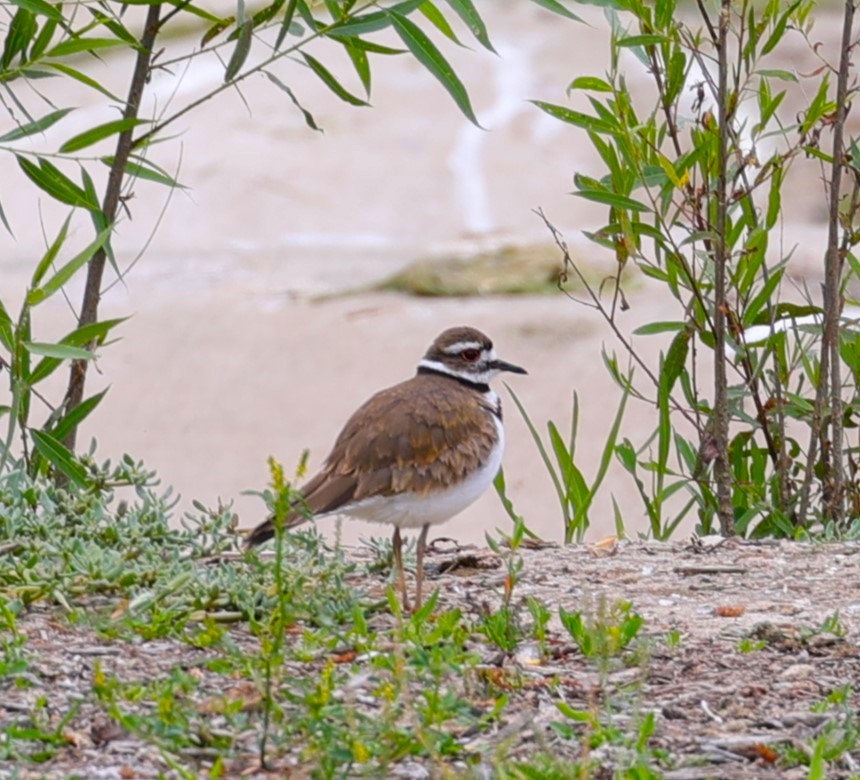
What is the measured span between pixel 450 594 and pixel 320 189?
13318mm

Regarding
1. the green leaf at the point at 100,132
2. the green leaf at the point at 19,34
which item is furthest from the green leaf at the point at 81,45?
the green leaf at the point at 100,132

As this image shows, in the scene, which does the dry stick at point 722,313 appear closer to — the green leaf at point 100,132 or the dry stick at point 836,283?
the dry stick at point 836,283

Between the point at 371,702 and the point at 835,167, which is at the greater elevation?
the point at 835,167

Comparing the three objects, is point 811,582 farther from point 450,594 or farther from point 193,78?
point 193,78

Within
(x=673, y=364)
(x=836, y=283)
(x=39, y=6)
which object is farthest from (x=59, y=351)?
(x=836, y=283)

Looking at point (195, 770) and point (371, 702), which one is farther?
point (371, 702)

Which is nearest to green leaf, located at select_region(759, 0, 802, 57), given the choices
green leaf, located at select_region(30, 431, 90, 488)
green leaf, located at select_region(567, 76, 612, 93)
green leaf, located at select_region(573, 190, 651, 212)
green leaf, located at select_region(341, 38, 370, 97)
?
green leaf, located at select_region(567, 76, 612, 93)

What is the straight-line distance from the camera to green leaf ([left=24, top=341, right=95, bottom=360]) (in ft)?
14.2

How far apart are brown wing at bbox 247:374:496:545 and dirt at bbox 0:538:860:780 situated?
0.30 meters

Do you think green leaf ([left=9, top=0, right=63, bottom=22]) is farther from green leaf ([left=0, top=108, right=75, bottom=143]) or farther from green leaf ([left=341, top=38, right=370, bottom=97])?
green leaf ([left=341, top=38, right=370, bottom=97])

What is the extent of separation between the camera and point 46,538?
4.43 meters

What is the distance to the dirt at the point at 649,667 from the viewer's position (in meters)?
3.23

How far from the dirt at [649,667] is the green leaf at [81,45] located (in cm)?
169

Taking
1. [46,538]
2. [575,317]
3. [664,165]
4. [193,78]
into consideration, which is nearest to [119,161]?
[46,538]
